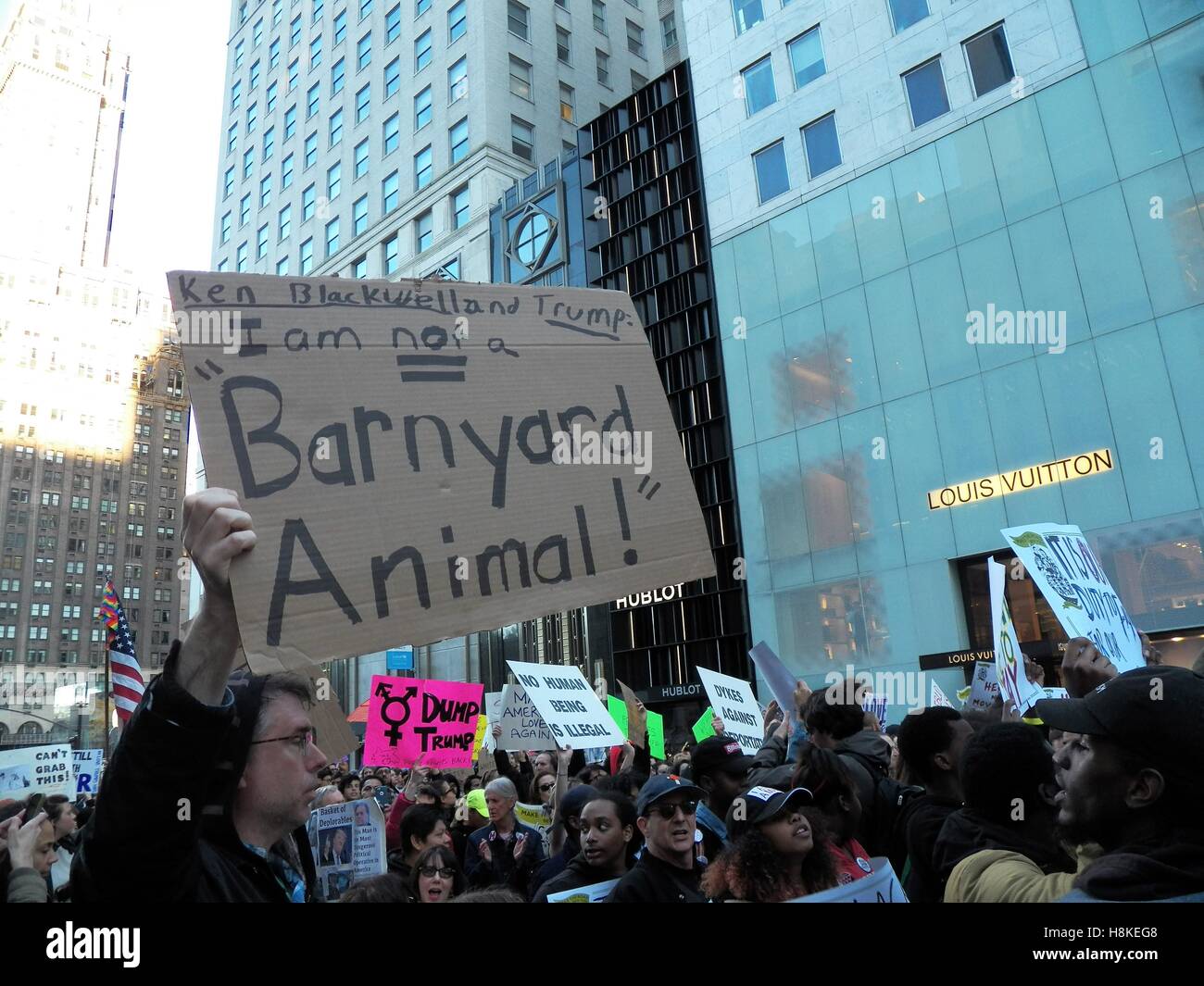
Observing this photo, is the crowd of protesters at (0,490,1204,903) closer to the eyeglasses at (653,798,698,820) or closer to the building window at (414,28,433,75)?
the eyeglasses at (653,798,698,820)

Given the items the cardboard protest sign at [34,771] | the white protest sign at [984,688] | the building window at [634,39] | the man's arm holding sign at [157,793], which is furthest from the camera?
the building window at [634,39]

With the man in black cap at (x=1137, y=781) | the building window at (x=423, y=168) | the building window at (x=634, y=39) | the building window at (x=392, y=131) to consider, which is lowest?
the man in black cap at (x=1137, y=781)

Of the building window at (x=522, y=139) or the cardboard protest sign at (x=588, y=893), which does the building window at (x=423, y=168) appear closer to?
the building window at (x=522, y=139)

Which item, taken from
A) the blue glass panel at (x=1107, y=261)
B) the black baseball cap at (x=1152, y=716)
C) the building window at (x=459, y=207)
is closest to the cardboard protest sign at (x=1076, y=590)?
the black baseball cap at (x=1152, y=716)

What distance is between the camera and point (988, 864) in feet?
8.48

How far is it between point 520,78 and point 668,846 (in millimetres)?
49146

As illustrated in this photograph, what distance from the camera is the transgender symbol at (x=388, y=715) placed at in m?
8.62

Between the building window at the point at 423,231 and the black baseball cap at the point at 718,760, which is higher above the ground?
the building window at the point at 423,231

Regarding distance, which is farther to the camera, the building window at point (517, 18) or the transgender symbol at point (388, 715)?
the building window at point (517, 18)

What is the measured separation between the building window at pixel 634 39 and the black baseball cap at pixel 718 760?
57142mm

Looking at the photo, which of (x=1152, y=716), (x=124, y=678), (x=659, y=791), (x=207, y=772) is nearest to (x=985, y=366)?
(x=124, y=678)

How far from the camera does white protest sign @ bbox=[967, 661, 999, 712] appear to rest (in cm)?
A: 662

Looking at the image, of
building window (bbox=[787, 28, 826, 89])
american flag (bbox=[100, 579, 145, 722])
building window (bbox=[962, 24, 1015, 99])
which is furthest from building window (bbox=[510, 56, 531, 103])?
american flag (bbox=[100, 579, 145, 722])

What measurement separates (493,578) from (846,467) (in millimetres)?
25582
